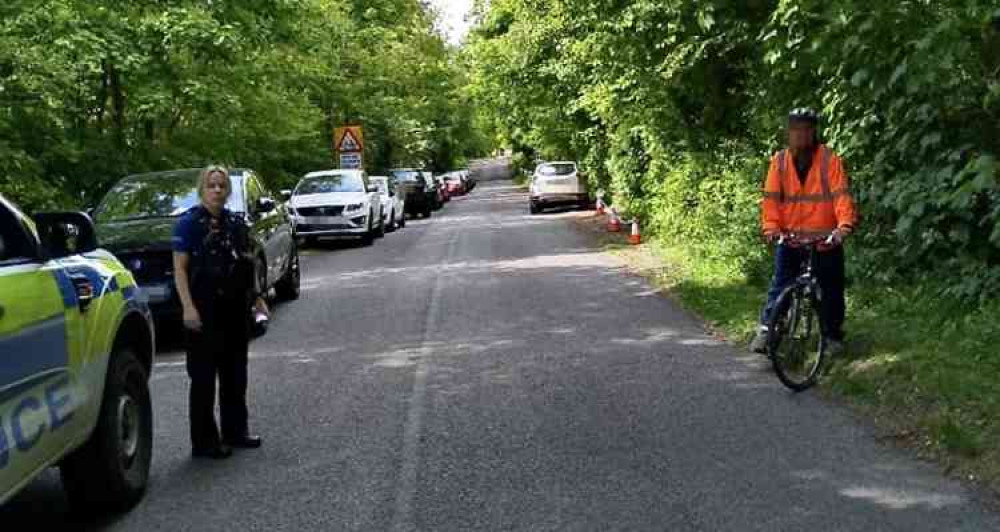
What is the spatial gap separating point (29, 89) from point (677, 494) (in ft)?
37.7

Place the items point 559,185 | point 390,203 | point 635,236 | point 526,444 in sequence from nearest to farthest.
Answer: point 526,444
point 635,236
point 390,203
point 559,185

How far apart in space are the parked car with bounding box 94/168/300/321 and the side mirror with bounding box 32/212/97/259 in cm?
452

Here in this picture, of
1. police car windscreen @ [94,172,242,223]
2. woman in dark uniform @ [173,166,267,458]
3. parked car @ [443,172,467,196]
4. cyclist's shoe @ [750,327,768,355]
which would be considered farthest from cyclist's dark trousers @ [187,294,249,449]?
parked car @ [443,172,467,196]

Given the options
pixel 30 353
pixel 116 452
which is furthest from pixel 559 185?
pixel 30 353

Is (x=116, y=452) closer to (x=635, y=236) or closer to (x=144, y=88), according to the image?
(x=144, y=88)

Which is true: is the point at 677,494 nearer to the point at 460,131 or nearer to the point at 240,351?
the point at 240,351

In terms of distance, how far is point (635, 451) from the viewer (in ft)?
20.5

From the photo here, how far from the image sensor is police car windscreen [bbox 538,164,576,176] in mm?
35156

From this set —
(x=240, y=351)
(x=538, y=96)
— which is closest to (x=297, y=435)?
(x=240, y=351)

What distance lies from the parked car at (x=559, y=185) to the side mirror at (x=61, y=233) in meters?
30.2

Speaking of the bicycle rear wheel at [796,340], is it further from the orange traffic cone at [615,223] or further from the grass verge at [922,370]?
the orange traffic cone at [615,223]

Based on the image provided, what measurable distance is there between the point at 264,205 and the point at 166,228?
2.00 m

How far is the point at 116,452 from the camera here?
5348mm

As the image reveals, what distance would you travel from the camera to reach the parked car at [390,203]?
2805 centimetres
